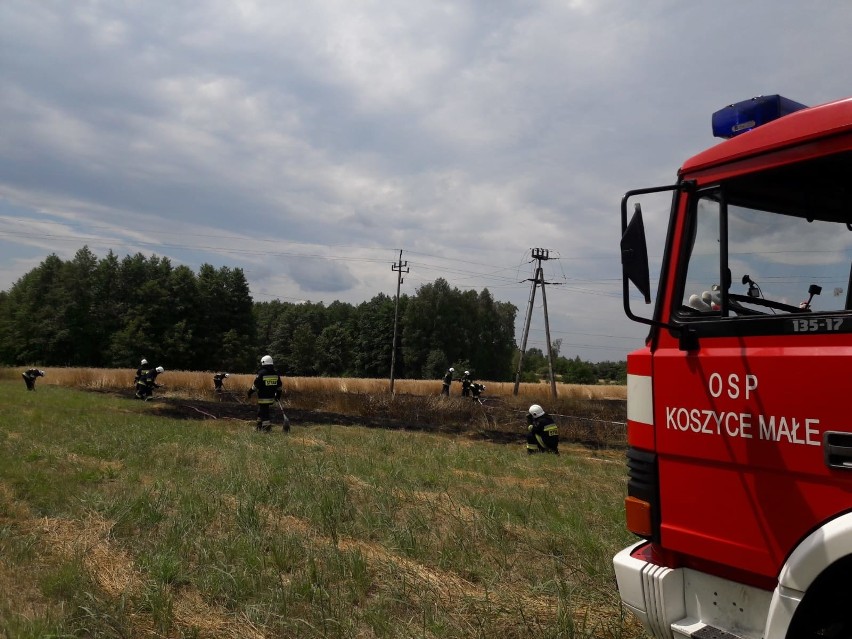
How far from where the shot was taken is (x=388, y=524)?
17.8 ft

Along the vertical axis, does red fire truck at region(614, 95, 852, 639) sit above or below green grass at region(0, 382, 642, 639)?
above

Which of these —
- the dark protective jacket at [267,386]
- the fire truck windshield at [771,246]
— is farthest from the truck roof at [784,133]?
the dark protective jacket at [267,386]

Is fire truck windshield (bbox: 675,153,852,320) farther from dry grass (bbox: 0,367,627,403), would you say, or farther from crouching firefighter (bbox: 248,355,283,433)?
dry grass (bbox: 0,367,627,403)

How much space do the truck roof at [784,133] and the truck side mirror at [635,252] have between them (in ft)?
1.45

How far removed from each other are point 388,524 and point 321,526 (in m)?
0.59

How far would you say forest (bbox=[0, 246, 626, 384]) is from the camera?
6041cm

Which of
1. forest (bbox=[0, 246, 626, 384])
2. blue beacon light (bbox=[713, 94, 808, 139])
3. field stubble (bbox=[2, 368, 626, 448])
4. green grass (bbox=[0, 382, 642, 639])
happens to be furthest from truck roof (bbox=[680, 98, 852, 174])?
forest (bbox=[0, 246, 626, 384])

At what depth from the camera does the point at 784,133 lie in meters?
2.45

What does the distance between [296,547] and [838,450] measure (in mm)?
3769

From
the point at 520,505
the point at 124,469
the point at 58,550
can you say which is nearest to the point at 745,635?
the point at 520,505

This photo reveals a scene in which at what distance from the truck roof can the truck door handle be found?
3.63 feet

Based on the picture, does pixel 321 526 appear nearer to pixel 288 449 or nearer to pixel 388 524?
pixel 388 524

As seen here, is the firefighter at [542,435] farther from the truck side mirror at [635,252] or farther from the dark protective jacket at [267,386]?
the truck side mirror at [635,252]

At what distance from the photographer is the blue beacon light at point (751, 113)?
287 centimetres
